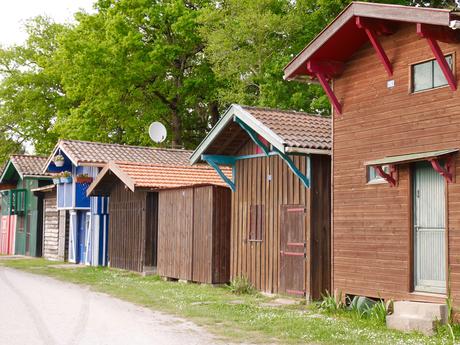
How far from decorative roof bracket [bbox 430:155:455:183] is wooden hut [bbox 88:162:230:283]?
826cm

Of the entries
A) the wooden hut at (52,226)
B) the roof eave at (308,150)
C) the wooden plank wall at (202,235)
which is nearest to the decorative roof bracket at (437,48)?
the roof eave at (308,150)

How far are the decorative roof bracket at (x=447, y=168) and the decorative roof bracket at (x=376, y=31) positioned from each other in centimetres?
224

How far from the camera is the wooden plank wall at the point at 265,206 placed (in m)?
15.7

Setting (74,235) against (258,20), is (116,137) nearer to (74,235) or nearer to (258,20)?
(74,235)

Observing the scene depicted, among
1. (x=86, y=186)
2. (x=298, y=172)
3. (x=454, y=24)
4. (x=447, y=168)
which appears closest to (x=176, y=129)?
(x=86, y=186)

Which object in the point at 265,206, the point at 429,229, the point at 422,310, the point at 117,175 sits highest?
the point at 117,175

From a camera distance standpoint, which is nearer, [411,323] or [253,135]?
[411,323]

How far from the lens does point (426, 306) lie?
36.2ft

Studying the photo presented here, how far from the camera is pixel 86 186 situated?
91.5ft

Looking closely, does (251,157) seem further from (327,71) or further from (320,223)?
(327,71)

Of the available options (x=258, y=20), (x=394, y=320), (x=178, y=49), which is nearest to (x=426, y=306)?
(x=394, y=320)

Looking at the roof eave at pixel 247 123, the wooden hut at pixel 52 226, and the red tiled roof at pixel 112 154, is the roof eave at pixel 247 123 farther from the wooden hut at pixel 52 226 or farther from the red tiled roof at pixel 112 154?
the wooden hut at pixel 52 226

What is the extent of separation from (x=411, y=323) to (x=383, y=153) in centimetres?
333

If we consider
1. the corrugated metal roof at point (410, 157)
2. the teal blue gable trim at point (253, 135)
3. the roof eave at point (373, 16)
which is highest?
the roof eave at point (373, 16)
